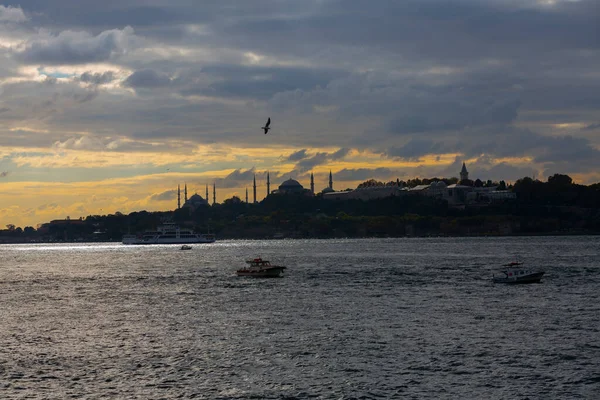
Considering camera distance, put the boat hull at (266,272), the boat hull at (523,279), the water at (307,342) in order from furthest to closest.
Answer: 1. the boat hull at (266,272)
2. the boat hull at (523,279)
3. the water at (307,342)

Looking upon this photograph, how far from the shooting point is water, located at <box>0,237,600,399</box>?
147ft

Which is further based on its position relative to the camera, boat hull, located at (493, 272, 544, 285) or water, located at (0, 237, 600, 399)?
boat hull, located at (493, 272, 544, 285)

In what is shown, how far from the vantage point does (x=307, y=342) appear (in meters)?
58.2

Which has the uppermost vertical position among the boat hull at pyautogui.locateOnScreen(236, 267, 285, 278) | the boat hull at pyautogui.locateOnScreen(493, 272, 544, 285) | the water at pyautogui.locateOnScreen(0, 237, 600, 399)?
the boat hull at pyautogui.locateOnScreen(236, 267, 285, 278)

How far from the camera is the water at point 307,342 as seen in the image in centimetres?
4484

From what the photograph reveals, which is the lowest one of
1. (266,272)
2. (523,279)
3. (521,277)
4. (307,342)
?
(307,342)

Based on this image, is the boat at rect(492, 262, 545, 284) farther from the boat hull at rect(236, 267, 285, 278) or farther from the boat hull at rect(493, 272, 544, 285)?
the boat hull at rect(236, 267, 285, 278)

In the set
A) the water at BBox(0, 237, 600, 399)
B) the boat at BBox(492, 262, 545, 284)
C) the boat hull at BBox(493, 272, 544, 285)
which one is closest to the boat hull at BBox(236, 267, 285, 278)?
the water at BBox(0, 237, 600, 399)

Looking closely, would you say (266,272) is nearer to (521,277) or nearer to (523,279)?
(521,277)

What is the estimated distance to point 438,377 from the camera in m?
46.6

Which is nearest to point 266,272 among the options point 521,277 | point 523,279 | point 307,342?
point 521,277

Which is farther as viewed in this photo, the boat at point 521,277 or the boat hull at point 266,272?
the boat hull at point 266,272

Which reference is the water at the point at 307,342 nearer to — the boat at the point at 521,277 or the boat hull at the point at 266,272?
the boat at the point at 521,277

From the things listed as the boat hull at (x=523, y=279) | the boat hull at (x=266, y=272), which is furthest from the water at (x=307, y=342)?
the boat hull at (x=266, y=272)
